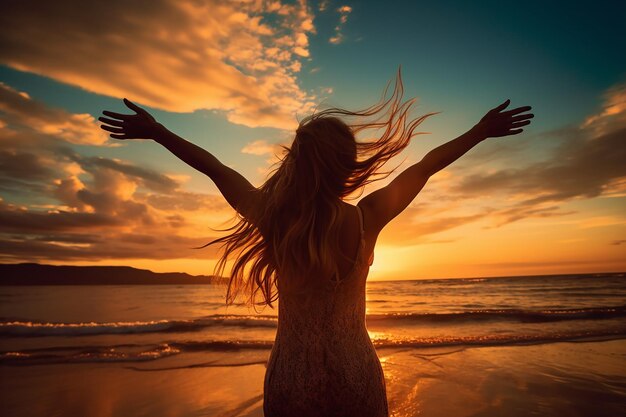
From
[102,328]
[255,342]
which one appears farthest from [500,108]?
[102,328]

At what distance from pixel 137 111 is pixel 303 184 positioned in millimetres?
1144

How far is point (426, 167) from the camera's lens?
183 cm

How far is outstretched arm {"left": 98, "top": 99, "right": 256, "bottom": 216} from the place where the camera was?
1794 millimetres

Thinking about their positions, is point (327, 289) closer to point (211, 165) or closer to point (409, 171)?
point (409, 171)

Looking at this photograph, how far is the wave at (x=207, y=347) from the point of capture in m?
7.79

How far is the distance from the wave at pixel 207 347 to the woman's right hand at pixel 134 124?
22.1ft

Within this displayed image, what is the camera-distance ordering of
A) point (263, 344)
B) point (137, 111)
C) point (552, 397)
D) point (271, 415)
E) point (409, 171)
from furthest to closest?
point (263, 344), point (552, 397), point (137, 111), point (409, 171), point (271, 415)

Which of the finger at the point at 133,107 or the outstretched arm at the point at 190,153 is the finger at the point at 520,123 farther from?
the finger at the point at 133,107

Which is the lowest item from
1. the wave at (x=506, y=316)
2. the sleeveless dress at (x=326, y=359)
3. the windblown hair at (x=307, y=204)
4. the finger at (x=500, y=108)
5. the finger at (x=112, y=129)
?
the wave at (x=506, y=316)

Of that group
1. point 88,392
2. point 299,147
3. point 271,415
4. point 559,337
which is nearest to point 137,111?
point 299,147

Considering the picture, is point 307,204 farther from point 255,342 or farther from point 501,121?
point 255,342

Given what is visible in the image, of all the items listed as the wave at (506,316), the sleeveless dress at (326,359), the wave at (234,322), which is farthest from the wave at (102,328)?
the sleeveless dress at (326,359)

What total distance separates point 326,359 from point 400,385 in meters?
4.97

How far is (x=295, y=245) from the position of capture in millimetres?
1649
